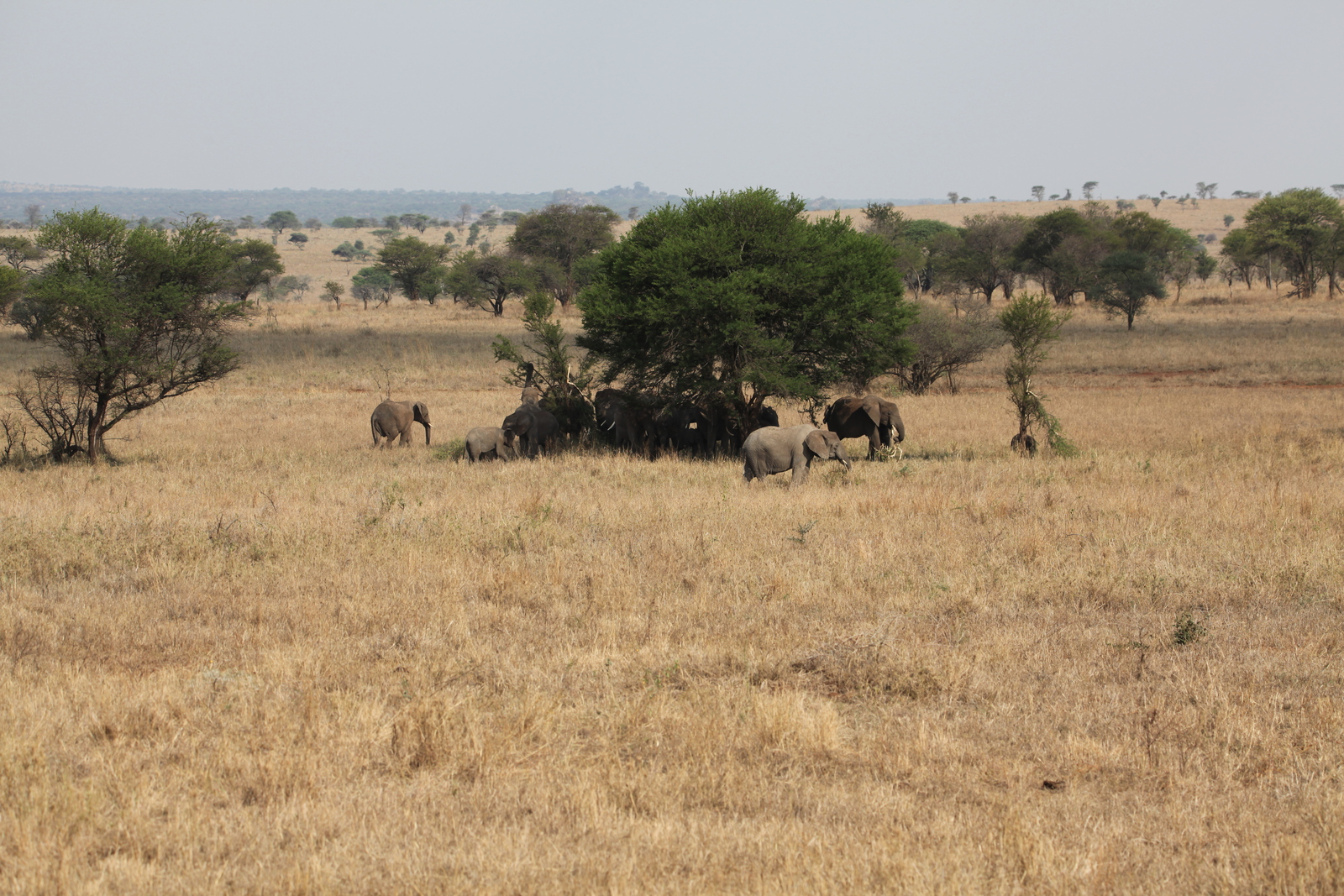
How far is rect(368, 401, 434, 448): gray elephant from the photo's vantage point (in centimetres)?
1997

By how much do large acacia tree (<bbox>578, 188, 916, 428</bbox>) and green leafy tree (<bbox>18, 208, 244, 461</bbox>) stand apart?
22.4 feet

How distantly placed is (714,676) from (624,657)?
642 millimetres

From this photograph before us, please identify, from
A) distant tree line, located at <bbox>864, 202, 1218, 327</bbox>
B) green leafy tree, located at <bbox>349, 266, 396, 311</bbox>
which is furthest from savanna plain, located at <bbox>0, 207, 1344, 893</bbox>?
green leafy tree, located at <bbox>349, 266, 396, 311</bbox>

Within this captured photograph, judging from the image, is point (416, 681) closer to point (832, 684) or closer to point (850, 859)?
point (832, 684)

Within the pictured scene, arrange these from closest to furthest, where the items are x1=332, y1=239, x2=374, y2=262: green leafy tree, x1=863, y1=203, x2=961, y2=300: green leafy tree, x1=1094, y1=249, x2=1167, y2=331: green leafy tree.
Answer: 1. x1=1094, y1=249, x2=1167, y2=331: green leafy tree
2. x1=863, y1=203, x2=961, y2=300: green leafy tree
3. x1=332, y1=239, x2=374, y2=262: green leafy tree

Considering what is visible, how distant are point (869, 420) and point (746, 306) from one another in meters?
3.06

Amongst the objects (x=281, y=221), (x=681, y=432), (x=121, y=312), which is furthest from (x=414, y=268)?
(x=281, y=221)

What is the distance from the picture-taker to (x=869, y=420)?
18.2 metres

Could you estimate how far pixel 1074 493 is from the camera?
1252 centimetres

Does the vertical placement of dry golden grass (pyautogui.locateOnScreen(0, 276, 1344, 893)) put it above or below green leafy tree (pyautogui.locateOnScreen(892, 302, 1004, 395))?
below

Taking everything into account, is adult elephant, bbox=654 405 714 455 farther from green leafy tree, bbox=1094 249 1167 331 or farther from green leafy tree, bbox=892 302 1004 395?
green leafy tree, bbox=1094 249 1167 331

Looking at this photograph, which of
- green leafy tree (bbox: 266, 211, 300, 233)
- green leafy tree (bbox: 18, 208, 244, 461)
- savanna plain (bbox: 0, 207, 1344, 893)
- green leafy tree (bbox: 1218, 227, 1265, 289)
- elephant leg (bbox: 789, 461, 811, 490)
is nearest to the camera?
savanna plain (bbox: 0, 207, 1344, 893)

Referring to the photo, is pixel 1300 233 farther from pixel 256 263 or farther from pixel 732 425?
pixel 256 263

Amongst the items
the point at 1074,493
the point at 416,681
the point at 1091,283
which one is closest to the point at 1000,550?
the point at 1074,493
